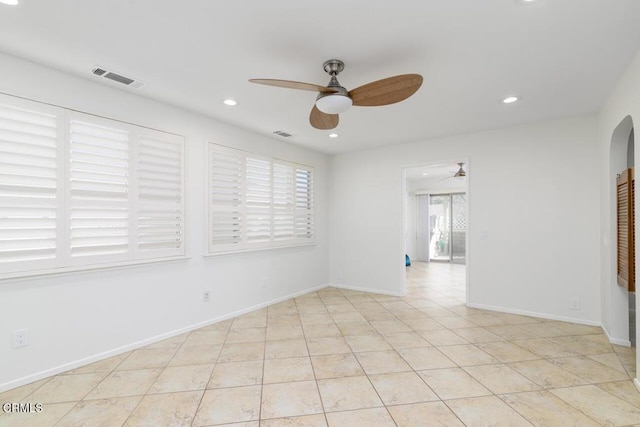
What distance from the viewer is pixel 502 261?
164 inches

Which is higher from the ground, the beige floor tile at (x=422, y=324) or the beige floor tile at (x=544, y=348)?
the beige floor tile at (x=544, y=348)

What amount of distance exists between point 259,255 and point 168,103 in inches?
88.5

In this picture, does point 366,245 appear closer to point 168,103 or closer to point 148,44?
point 168,103

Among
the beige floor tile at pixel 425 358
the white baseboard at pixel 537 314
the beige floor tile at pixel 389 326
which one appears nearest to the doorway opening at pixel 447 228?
the white baseboard at pixel 537 314

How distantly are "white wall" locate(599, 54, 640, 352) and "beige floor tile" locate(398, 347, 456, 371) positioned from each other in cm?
189

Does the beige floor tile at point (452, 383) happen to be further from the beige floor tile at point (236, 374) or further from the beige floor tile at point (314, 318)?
the beige floor tile at point (314, 318)

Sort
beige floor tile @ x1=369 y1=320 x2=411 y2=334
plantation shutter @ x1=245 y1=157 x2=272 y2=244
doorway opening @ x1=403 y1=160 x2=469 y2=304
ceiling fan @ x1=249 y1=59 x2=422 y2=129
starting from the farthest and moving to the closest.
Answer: doorway opening @ x1=403 y1=160 x2=469 y2=304
plantation shutter @ x1=245 y1=157 x2=272 y2=244
beige floor tile @ x1=369 y1=320 x2=411 y2=334
ceiling fan @ x1=249 y1=59 x2=422 y2=129

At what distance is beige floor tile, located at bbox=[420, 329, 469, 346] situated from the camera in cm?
317

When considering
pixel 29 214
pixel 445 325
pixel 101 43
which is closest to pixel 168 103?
pixel 101 43

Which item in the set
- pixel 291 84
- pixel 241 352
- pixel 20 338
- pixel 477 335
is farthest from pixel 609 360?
pixel 20 338

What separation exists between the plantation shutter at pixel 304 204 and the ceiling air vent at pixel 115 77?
2.69 metres

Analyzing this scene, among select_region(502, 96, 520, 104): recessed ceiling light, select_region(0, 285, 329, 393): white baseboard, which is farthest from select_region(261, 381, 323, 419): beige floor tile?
select_region(502, 96, 520, 104): recessed ceiling light

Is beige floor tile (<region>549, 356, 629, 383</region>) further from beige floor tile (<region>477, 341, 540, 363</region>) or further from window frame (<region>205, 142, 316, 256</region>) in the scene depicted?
window frame (<region>205, 142, 316, 256</region>)

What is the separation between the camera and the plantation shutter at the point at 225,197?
3.78m
